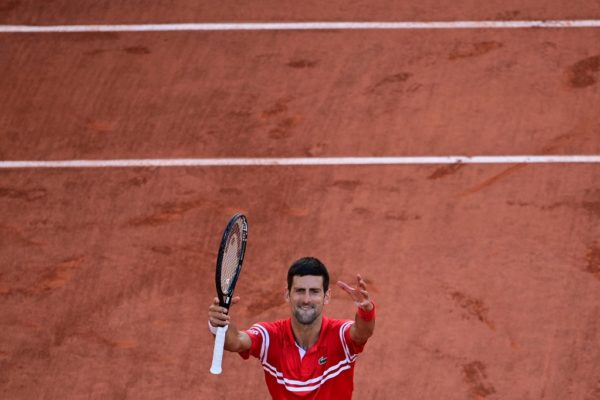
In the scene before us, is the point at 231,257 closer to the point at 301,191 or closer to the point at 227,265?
the point at 227,265

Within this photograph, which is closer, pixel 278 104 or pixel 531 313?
pixel 531 313

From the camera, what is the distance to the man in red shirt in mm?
7363

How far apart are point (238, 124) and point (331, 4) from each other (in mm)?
2453

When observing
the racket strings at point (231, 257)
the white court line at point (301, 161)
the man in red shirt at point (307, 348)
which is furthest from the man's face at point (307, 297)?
the white court line at point (301, 161)

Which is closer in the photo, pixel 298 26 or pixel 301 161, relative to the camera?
pixel 301 161

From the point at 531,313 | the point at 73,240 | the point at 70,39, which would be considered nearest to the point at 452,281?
the point at 531,313

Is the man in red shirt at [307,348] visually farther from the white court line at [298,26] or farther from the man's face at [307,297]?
the white court line at [298,26]

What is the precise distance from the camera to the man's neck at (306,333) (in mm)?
7527

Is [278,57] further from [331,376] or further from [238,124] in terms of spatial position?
[331,376]

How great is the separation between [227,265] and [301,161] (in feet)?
17.0

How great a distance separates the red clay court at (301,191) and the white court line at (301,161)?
0.04 metres

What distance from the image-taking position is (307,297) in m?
7.28

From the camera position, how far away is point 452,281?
1116 cm

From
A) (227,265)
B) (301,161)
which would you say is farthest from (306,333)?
(301,161)
